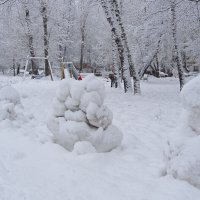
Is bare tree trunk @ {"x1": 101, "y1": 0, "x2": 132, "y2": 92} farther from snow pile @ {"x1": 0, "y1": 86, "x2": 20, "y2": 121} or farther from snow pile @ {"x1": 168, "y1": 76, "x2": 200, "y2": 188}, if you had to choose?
snow pile @ {"x1": 168, "y1": 76, "x2": 200, "y2": 188}

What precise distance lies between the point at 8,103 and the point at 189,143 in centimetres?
594

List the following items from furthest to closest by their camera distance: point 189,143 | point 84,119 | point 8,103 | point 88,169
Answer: point 8,103 < point 84,119 < point 88,169 < point 189,143

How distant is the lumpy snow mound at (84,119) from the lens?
639cm

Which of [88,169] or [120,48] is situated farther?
[120,48]

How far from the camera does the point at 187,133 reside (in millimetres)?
5074

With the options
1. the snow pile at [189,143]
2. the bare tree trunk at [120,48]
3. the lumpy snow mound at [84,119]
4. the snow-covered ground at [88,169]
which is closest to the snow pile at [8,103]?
the snow-covered ground at [88,169]

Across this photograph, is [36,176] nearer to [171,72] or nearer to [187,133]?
[187,133]

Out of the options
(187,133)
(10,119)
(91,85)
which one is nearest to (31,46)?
(10,119)

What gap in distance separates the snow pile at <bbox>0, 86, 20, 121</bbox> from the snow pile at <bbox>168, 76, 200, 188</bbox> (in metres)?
5.37

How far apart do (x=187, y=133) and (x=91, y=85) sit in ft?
7.72

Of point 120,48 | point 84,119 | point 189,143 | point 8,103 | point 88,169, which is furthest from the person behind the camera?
point 120,48

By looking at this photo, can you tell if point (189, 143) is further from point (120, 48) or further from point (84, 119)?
point (120, 48)

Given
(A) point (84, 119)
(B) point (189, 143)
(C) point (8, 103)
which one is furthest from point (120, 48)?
(B) point (189, 143)

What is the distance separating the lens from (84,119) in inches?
261
